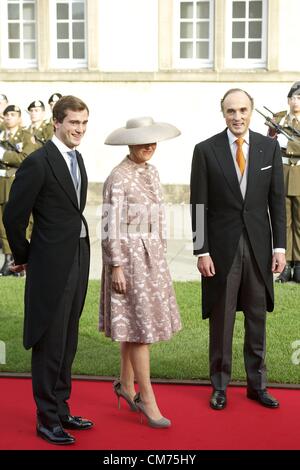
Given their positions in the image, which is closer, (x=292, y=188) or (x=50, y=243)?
(x=50, y=243)

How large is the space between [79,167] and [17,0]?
13653mm

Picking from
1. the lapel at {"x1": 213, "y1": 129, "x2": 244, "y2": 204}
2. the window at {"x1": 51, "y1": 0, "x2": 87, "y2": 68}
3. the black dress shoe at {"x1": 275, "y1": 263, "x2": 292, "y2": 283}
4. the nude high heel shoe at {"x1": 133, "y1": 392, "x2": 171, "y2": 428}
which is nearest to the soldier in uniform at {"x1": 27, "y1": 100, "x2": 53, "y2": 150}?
the black dress shoe at {"x1": 275, "y1": 263, "x2": 292, "y2": 283}

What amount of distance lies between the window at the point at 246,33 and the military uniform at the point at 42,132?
6170 millimetres

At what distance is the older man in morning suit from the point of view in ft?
19.1

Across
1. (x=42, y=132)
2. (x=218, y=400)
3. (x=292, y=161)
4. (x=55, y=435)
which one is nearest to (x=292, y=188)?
(x=292, y=161)

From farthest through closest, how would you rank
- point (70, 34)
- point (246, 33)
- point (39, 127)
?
1. point (70, 34)
2. point (246, 33)
3. point (39, 127)

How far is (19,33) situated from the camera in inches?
721

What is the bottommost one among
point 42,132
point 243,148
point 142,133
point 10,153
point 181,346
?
point 181,346

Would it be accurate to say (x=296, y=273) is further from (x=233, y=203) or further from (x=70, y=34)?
(x=70, y=34)

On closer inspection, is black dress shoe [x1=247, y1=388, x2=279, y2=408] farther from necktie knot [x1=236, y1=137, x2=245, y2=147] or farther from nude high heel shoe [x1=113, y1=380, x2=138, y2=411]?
necktie knot [x1=236, y1=137, x2=245, y2=147]

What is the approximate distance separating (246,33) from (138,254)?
41.9 ft

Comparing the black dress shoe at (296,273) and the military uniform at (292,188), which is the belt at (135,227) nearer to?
the black dress shoe at (296,273)

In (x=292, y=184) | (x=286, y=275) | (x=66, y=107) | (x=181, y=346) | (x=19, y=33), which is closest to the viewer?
(x=66, y=107)

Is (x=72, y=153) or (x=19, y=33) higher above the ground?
(x=19, y=33)
